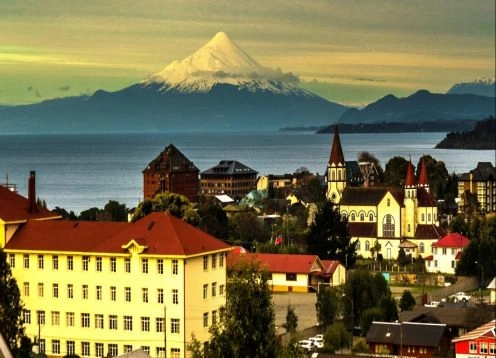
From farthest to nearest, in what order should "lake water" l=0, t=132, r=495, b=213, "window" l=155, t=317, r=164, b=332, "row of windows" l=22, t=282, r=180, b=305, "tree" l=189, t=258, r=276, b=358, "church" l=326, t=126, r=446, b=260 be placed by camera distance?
"lake water" l=0, t=132, r=495, b=213 → "church" l=326, t=126, r=446, b=260 → "row of windows" l=22, t=282, r=180, b=305 → "window" l=155, t=317, r=164, b=332 → "tree" l=189, t=258, r=276, b=358

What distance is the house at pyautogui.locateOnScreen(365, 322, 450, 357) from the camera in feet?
42.1

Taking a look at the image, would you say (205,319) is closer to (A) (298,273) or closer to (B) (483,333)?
(B) (483,333)

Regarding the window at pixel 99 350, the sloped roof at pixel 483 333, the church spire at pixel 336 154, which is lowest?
the window at pixel 99 350

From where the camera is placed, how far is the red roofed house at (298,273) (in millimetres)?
19062

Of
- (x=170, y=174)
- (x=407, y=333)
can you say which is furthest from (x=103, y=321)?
(x=170, y=174)

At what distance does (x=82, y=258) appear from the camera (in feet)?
43.3

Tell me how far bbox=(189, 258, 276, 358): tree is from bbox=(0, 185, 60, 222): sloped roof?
5.62 meters

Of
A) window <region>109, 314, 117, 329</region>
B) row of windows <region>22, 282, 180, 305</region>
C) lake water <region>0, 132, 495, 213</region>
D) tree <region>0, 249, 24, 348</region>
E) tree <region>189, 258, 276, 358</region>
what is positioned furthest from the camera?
lake water <region>0, 132, 495, 213</region>

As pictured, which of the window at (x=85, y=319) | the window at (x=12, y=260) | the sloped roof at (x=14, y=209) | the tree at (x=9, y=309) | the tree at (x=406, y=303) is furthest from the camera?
the tree at (x=406, y=303)

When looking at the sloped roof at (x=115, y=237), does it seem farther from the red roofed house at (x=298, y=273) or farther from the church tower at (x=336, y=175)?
the church tower at (x=336, y=175)

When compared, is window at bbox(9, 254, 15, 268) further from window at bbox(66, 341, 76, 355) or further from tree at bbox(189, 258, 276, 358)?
tree at bbox(189, 258, 276, 358)

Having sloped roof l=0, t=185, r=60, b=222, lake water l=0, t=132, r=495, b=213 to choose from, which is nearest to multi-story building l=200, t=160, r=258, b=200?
lake water l=0, t=132, r=495, b=213

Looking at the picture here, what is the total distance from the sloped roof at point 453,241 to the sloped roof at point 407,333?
9739 millimetres

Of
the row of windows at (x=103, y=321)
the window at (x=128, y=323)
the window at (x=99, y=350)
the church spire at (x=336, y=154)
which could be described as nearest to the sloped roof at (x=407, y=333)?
the row of windows at (x=103, y=321)
